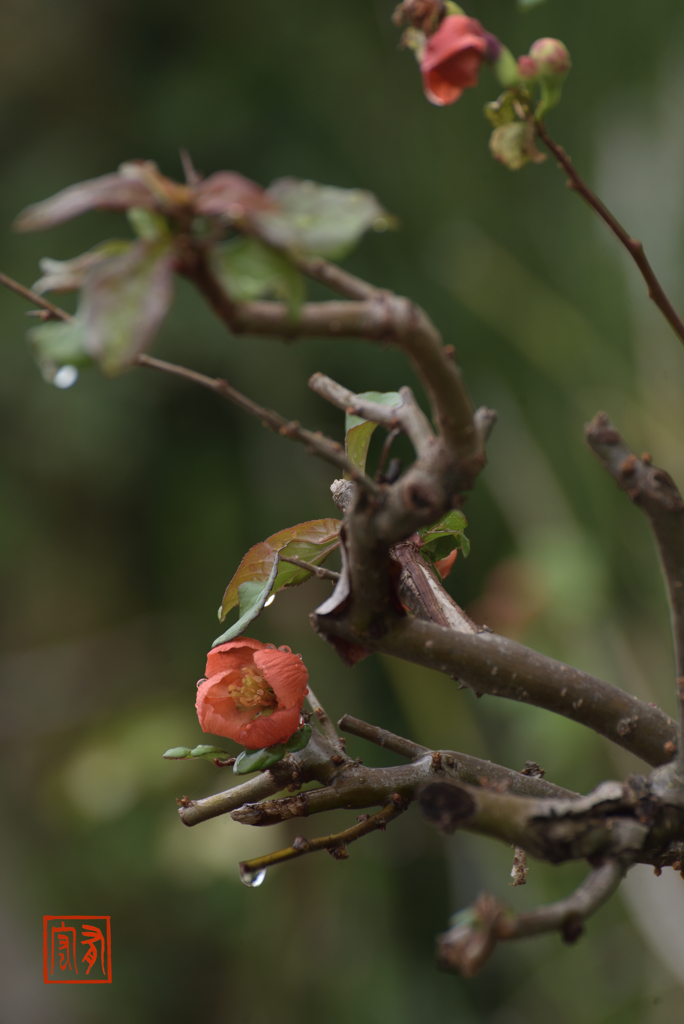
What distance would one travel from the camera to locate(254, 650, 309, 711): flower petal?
12.1 inches

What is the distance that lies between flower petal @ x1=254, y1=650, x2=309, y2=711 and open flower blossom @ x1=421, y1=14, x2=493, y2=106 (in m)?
0.22

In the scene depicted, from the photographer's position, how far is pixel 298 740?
0.31 metres

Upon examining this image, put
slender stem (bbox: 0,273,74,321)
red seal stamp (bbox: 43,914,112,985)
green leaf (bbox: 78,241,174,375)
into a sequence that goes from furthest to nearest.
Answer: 1. red seal stamp (bbox: 43,914,112,985)
2. slender stem (bbox: 0,273,74,321)
3. green leaf (bbox: 78,241,174,375)

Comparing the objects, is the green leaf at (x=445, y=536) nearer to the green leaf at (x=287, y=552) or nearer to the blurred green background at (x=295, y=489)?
the green leaf at (x=287, y=552)

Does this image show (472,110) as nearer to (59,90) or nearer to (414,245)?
(414,245)

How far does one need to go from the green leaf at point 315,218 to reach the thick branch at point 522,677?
0.40ft

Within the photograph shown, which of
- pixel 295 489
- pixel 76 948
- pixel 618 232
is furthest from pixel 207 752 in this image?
pixel 295 489

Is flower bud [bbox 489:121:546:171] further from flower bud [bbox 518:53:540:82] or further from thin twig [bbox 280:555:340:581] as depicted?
thin twig [bbox 280:555:340:581]

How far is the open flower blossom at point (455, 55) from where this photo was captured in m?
0.28

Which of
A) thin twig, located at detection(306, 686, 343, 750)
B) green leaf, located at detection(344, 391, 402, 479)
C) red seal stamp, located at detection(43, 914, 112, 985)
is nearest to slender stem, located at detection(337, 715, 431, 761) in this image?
thin twig, located at detection(306, 686, 343, 750)

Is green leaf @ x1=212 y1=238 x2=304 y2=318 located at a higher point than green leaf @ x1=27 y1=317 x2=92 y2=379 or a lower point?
higher

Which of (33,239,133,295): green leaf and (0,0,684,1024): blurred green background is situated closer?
(33,239,133,295): green leaf

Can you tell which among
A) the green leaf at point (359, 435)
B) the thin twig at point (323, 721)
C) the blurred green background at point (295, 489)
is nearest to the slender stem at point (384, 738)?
the thin twig at point (323, 721)

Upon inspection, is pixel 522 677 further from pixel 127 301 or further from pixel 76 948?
pixel 76 948
